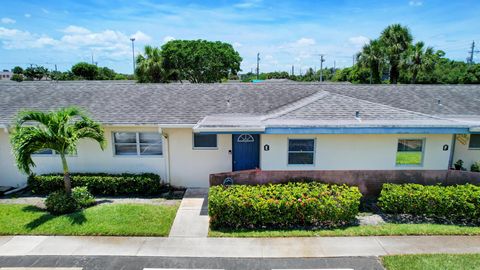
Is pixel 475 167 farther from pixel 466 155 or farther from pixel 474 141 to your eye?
pixel 474 141

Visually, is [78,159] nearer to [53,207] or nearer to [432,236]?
[53,207]

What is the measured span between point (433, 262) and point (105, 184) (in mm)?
11110

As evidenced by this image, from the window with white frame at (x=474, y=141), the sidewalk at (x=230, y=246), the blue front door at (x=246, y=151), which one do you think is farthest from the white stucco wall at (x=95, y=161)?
the window with white frame at (x=474, y=141)

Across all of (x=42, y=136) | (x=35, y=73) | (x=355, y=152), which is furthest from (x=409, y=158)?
(x=35, y=73)

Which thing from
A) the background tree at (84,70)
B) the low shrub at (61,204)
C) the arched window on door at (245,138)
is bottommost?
the low shrub at (61,204)

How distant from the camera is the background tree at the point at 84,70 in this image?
221 ft

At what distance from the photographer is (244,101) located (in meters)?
14.9

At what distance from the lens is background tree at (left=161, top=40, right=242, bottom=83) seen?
44.3 m

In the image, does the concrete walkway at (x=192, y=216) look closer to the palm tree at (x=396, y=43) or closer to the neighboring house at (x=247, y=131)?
the neighboring house at (x=247, y=131)

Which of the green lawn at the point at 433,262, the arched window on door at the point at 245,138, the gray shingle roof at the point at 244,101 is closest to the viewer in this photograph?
the green lawn at the point at 433,262

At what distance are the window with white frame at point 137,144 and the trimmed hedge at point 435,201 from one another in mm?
8843

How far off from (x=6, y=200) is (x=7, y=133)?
2.82 m

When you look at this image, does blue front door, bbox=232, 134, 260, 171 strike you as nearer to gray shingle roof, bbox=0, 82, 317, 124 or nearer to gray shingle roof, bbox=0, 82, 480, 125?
gray shingle roof, bbox=0, 82, 480, 125

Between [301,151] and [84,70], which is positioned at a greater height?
[84,70]
